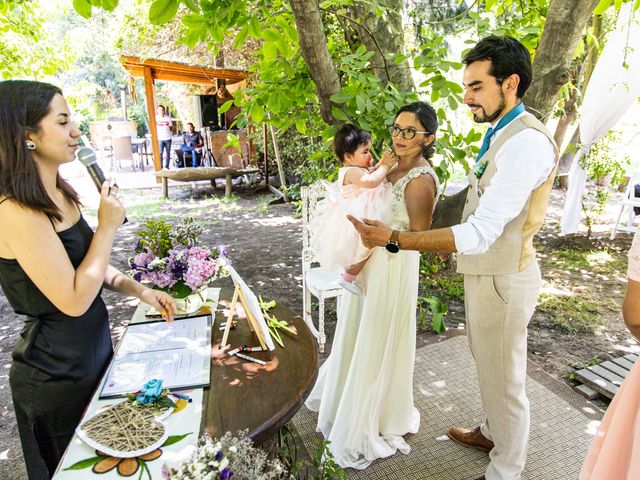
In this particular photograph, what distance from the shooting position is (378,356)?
2.32 meters

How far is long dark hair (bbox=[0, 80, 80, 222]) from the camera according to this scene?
52.4 inches

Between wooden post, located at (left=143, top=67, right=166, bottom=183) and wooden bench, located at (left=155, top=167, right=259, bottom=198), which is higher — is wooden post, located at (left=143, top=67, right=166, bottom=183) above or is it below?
above

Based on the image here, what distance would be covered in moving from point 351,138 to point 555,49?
1369 millimetres

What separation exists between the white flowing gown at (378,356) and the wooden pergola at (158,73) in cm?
889

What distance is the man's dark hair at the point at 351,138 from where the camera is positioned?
9.36 feet

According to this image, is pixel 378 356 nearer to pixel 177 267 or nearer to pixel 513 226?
pixel 513 226

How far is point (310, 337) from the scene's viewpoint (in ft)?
6.34

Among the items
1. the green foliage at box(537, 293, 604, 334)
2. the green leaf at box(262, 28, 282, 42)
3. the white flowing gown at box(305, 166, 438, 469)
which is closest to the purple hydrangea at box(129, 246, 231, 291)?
the white flowing gown at box(305, 166, 438, 469)

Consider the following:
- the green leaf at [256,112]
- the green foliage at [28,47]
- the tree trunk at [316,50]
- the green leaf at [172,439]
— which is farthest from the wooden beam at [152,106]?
the green leaf at [172,439]

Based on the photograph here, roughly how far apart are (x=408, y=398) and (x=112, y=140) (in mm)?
13366

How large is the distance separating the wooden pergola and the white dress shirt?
367 inches

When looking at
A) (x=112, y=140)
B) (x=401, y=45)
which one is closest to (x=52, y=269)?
(x=401, y=45)

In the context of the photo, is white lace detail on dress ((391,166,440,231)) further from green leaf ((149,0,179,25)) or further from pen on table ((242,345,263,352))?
green leaf ((149,0,179,25))

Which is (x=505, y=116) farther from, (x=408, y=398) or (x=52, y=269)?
(x=52, y=269)
